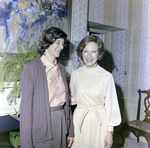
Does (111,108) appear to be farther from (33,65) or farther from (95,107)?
(33,65)

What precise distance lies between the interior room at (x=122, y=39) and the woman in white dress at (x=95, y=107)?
3.15 feet

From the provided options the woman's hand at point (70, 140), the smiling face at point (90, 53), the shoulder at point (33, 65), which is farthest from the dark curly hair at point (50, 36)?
the woman's hand at point (70, 140)

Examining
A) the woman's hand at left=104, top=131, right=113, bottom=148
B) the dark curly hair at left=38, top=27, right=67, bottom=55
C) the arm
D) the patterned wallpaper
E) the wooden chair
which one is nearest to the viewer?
the arm

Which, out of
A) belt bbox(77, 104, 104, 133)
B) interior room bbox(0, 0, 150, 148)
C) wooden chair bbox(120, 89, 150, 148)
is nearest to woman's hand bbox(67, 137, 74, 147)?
belt bbox(77, 104, 104, 133)

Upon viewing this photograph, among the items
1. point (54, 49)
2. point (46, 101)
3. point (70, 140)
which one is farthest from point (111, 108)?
point (54, 49)

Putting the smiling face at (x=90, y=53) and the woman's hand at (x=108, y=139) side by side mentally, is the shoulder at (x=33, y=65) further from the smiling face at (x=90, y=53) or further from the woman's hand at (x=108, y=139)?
the woman's hand at (x=108, y=139)

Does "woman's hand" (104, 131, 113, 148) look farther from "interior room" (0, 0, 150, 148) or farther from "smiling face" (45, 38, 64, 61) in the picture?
"interior room" (0, 0, 150, 148)

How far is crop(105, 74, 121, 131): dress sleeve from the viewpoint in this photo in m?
1.66

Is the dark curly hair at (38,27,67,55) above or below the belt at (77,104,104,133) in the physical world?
above

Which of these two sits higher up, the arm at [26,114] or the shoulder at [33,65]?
the shoulder at [33,65]

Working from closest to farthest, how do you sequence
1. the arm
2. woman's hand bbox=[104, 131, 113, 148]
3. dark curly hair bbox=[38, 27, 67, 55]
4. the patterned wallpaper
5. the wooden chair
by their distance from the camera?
the arm < dark curly hair bbox=[38, 27, 67, 55] < woman's hand bbox=[104, 131, 113, 148] < the wooden chair < the patterned wallpaper

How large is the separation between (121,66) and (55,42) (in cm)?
256

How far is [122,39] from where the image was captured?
378 centimetres

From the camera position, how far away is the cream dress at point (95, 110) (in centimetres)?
168
